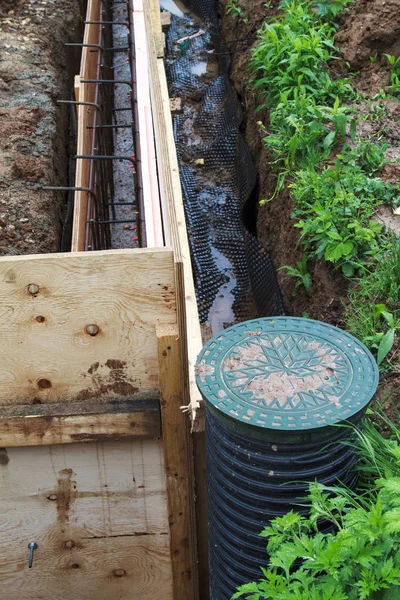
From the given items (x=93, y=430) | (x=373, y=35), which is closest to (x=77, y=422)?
(x=93, y=430)

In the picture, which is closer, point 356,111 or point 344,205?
point 344,205

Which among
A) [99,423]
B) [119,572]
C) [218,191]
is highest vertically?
[99,423]

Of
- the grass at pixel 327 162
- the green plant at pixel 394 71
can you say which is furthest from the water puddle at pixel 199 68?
the green plant at pixel 394 71

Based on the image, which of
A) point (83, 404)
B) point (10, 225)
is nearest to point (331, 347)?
point (83, 404)

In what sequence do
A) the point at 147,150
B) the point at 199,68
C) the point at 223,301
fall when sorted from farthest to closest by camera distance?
the point at 199,68 < the point at 223,301 < the point at 147,150

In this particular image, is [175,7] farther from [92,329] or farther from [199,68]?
[92,329]

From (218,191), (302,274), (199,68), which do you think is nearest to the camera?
(302,274)

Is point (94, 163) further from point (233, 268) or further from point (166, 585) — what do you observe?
point (166, 585)

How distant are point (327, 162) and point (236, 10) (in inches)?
139

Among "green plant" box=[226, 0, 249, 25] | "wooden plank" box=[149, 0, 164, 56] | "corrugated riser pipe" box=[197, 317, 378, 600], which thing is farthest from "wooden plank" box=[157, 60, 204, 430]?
"green plant" box=[226, 0, 249, 25]

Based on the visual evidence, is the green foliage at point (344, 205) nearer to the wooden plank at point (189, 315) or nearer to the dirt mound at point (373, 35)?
the wooden plank at point (189, 315)

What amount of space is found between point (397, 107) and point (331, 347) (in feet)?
10.6

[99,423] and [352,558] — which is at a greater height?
[352,558]

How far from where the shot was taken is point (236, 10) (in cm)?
727
